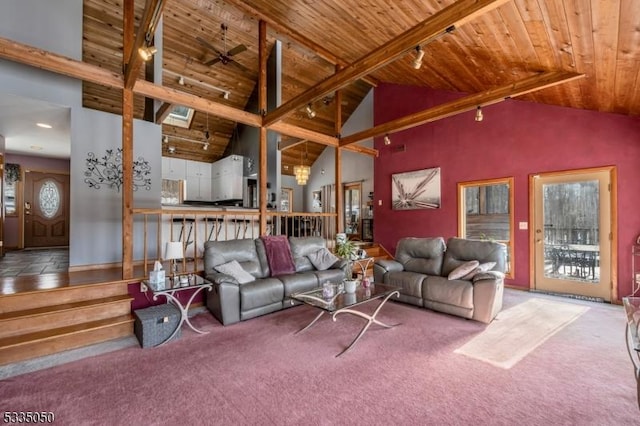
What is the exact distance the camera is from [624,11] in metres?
2.36

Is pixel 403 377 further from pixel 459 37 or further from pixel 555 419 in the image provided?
pixel 459 37

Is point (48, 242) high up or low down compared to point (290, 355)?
up

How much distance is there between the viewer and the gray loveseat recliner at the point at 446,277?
11.9 feet

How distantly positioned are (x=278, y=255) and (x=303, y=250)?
514mm

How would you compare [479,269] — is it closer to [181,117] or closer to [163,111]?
[163,111]

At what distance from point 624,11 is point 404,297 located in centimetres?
359

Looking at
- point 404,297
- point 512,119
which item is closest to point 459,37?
point 512,119

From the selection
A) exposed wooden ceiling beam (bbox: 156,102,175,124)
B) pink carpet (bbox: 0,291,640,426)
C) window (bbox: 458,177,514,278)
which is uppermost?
exposed wooden ceiling beam (bbox: 156,102,175,124)

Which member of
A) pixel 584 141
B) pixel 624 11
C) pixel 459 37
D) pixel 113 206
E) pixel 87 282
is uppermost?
pixel 459 37

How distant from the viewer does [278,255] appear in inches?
179

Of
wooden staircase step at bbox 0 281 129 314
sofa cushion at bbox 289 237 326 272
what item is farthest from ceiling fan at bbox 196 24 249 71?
wooden staircase step at bbox 0 281 129 314

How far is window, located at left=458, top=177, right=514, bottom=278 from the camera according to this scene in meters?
5.66

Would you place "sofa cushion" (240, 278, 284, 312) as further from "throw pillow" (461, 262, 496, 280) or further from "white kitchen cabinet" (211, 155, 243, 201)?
"white kitchen cabinet" (211, 155, 243, 201)

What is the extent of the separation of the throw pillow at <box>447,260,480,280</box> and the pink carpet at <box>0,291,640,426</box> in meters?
0.78
